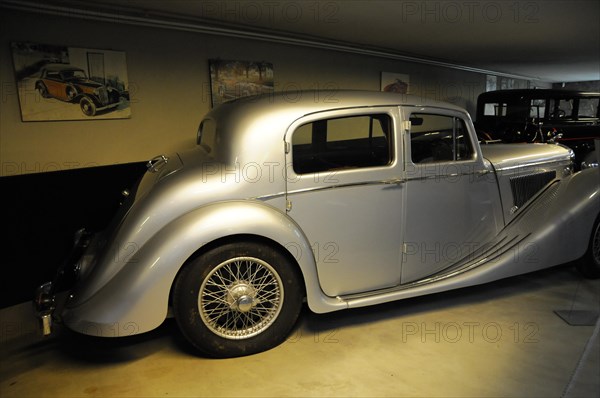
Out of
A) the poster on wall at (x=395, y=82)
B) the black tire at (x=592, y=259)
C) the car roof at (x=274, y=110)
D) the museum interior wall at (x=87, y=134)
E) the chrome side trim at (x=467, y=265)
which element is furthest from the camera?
the poster on wall at (x=395, y=82)

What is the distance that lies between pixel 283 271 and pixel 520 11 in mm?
4232

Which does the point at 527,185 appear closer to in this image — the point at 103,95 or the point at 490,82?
the point at 103,95

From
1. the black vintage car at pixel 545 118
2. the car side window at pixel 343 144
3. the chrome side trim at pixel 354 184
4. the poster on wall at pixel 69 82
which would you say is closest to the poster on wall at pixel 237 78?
the poster on wall at pixel 69 82

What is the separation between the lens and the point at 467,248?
3.18 meters

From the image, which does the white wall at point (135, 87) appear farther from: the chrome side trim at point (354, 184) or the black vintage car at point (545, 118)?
the black vintage car at point (545, 118)

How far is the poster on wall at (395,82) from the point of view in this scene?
7914 mm

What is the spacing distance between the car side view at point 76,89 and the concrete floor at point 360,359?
2.14 m

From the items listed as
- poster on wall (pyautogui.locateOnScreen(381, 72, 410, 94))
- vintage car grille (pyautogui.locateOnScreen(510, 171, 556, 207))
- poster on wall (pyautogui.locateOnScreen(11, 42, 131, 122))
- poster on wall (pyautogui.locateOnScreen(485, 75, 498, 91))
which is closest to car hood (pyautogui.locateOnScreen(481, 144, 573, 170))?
vintage car grille (pyautogui.locateOnScreen(510, 171, 556, 207))

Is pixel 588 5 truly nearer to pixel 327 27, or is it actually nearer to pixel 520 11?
pixel 520 11

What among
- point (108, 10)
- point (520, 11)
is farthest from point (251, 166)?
point (520, 11)

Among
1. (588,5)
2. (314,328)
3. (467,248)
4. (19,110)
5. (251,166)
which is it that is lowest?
(314,328)

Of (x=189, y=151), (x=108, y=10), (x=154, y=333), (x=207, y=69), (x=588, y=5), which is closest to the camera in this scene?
A: (x=154, y=333)

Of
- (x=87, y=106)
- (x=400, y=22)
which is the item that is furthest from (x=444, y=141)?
(x=87, y=106)

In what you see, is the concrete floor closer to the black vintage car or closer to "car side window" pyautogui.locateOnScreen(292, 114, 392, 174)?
"car side window" pyautogui.locateOnScreen(292, 114, 392, 174)
